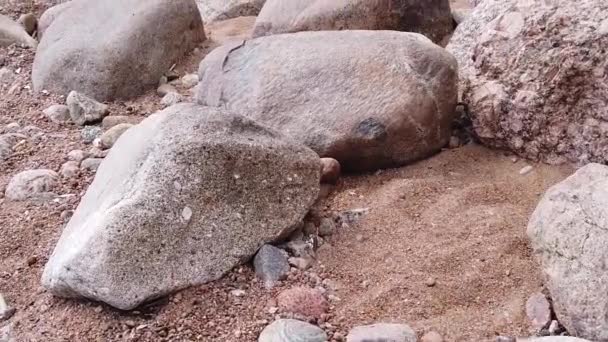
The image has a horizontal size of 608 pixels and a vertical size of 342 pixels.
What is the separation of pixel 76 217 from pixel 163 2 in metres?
1.70

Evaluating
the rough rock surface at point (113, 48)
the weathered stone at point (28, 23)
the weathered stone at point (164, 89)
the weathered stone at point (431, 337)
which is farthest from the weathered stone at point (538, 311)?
the weathered stone at point (28, 23)

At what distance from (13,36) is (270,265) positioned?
2.62 m

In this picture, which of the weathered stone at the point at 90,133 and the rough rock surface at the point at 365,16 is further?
the rough rock surface at the point at 365,16

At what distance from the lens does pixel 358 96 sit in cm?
265

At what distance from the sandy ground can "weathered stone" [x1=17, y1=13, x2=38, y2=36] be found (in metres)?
1.95

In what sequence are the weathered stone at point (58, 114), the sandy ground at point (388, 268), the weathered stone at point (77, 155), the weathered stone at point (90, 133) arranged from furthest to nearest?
the weathered stone at point (58, 114), the weathered stone at point (90, 133), the weathered stone at point (77, 155), the sandy ground at point (388, 268)

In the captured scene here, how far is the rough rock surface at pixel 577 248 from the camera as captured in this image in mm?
1787

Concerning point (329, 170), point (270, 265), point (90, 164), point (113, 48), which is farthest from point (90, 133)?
point (270, 265)

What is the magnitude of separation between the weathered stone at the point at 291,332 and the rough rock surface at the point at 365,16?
5.67 feet

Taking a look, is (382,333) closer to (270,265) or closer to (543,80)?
(270,265)

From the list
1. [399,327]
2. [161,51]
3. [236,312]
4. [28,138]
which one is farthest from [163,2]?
[399,327]

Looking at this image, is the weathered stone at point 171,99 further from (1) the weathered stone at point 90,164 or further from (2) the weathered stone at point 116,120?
(1) the weathered stone at point 90,164

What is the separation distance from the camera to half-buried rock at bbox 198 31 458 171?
2.62 metres

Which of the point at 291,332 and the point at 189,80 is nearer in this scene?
the point at 291,332
